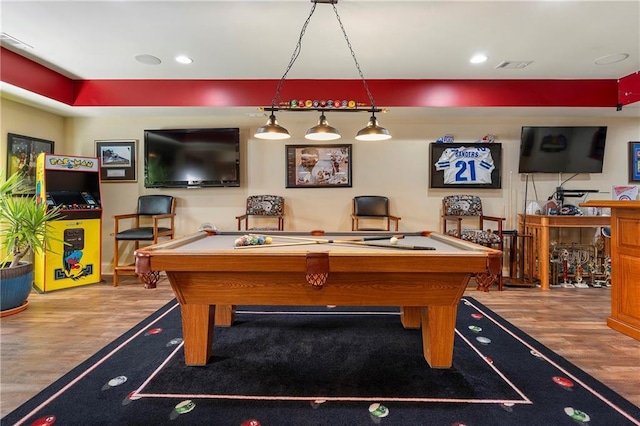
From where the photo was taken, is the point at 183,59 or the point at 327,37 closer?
the point at 327,37

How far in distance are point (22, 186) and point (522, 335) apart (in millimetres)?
Result: 5775

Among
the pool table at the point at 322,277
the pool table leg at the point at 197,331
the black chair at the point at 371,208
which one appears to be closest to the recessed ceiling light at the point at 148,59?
the pool table at the point at 322,277

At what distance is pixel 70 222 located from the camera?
3.73 metres

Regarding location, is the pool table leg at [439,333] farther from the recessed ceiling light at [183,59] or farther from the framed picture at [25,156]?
the framed picture at [25,156]

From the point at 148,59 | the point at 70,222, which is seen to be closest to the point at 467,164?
the point at 148,59

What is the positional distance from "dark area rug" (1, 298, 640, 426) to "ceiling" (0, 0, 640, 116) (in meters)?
2.61

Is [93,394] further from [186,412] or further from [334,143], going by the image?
[334,143]

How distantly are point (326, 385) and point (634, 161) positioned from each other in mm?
5637

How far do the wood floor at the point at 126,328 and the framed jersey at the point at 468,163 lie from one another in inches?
62.5

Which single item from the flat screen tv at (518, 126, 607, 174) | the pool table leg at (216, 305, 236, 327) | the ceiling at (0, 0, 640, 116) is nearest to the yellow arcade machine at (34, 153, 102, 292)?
the ceiling at (0, 0, 640, 116)

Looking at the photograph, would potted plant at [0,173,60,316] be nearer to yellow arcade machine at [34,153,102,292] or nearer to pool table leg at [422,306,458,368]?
yellow arcade machine at [34,153,102,292]

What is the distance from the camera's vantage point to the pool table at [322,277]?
166 centimetres

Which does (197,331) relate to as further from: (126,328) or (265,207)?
(265,207)

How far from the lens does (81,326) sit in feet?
8.61
